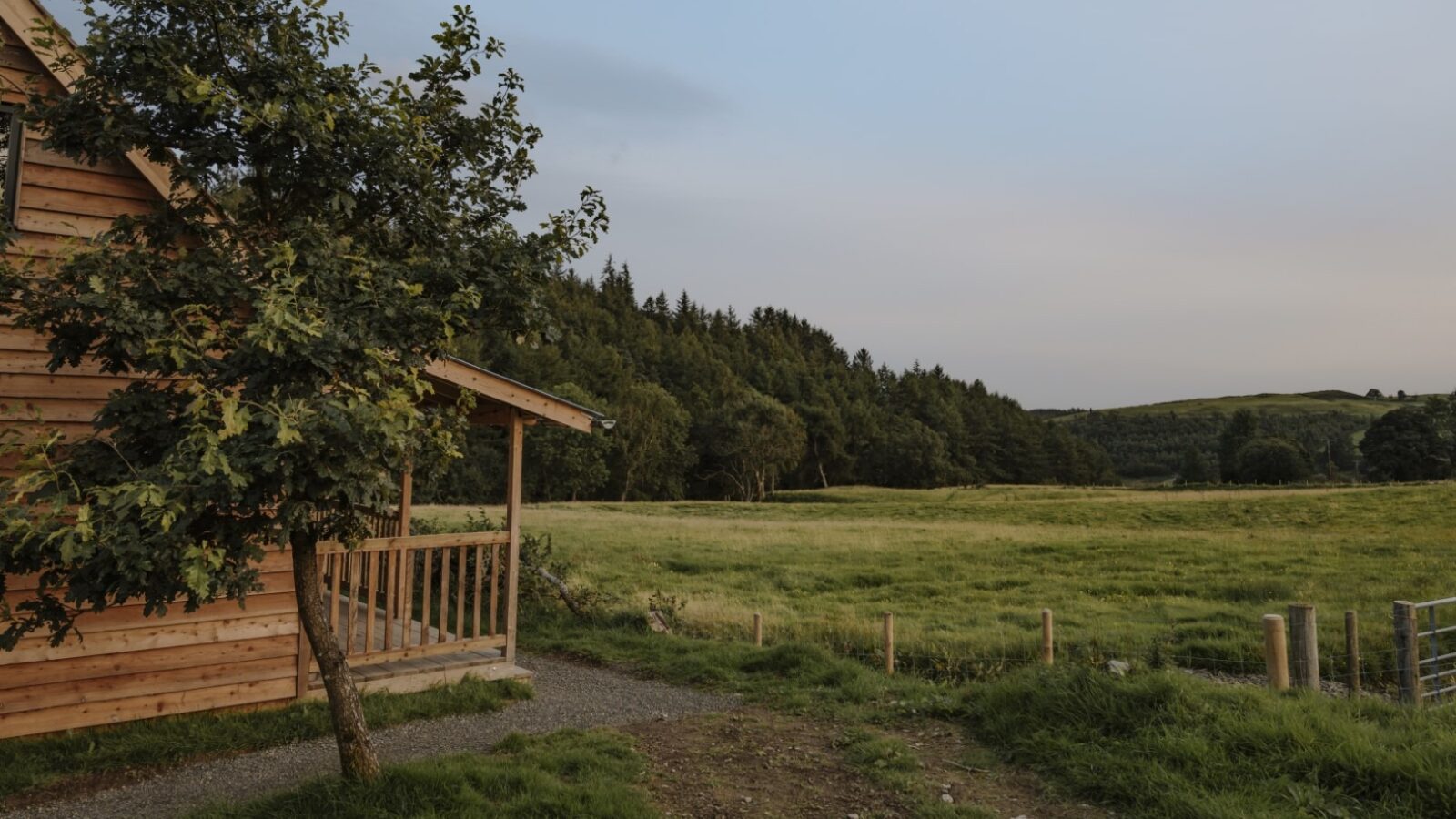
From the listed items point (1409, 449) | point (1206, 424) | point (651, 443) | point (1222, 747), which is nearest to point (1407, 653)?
point (1222, 747)

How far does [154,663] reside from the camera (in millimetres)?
7207

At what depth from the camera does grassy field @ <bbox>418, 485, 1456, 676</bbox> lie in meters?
12.0

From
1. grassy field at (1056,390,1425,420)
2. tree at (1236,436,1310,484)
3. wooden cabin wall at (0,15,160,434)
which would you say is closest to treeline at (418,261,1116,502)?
tree at (1236,436,1310,484)

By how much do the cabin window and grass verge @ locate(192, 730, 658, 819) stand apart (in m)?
5.26

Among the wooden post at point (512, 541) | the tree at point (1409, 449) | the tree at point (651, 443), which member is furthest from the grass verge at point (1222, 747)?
the tree at point (1409, 449)

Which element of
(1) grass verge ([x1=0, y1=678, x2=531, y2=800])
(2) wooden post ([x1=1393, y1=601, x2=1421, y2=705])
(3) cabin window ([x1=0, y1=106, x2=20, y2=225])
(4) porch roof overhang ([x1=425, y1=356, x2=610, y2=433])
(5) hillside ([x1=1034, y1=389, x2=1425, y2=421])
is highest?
(5) hillside ([x1=1034, y1=389, x2=1425, y2=421])

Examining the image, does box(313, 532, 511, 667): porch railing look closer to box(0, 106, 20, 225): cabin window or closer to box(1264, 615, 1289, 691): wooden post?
box(0, 106, 20, 225): cabin window

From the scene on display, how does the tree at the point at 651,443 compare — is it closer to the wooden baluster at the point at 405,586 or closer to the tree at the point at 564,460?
the tree at the point at 564,460

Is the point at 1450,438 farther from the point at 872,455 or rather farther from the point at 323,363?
the point at 323,363

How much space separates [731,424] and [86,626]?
2875 inches

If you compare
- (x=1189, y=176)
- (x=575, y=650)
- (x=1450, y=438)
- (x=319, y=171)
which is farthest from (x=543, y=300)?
(x=1450, y=438)

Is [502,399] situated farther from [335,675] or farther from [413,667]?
[335,675]

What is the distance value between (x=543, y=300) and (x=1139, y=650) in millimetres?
9392

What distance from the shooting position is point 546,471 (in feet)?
228
